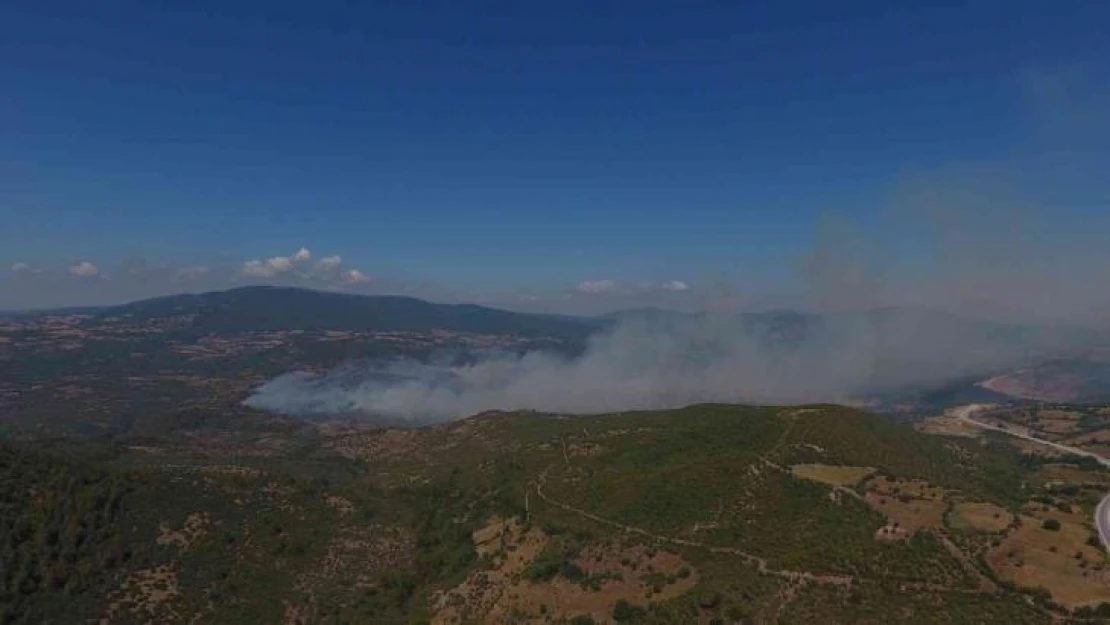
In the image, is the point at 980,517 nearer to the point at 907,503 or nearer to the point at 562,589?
the point at 907,503

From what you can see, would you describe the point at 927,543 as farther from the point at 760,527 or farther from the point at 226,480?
the point at 226,480

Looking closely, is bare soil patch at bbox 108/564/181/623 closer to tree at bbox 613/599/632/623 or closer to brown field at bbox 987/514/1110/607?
tree at bbox 613/599/632/623

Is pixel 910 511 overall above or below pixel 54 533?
above

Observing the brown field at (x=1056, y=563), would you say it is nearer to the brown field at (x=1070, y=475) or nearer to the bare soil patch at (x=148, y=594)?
the brown field at (x=1070, y=475)

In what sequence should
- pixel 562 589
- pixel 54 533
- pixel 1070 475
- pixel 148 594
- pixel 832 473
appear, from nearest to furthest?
pixel 562 589
pixel 148 594
pixel 54 533
pixel 832 473
pixel 1070 475

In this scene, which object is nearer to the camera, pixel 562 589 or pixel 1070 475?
pixel 562 589

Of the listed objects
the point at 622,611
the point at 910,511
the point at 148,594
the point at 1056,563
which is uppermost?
the point at 910,511

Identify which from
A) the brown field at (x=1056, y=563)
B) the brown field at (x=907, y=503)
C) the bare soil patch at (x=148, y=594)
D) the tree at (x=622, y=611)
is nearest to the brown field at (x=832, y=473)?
the brown field at (x=907, y=503)

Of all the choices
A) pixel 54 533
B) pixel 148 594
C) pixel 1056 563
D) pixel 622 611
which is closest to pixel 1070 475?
pixel 1056 563
